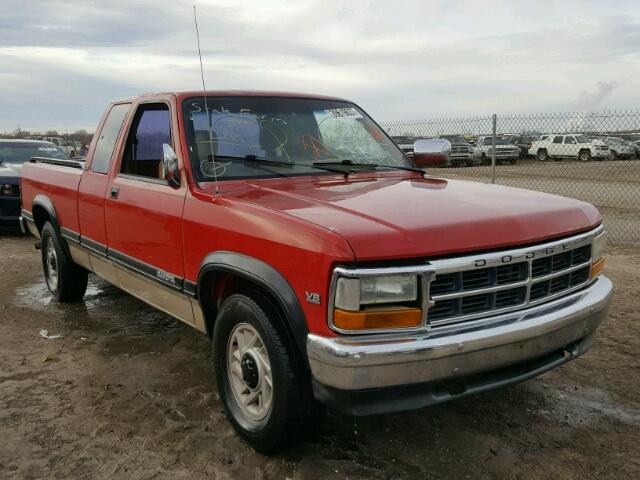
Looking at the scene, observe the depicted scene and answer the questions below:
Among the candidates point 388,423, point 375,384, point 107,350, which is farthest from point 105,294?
point 375,384

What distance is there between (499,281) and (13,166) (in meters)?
9.73

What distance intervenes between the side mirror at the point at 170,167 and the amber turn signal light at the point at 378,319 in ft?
4.93

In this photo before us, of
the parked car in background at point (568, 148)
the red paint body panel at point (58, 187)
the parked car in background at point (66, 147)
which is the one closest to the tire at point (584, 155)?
the parked car in background at point (568, 148)

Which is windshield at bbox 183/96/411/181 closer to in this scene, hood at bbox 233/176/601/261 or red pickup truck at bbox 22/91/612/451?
red pickup truck at bbox 22/91/612/451

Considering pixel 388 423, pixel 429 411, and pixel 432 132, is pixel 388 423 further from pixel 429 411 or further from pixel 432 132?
pixel 432 132

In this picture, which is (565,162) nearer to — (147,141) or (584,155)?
(584,155)

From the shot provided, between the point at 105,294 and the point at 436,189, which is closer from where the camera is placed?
the point at 436,189

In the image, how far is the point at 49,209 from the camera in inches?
220

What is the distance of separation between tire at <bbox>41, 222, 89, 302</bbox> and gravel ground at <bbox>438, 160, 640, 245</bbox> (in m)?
4.23

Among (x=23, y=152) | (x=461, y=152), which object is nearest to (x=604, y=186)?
(x=461, y=152)

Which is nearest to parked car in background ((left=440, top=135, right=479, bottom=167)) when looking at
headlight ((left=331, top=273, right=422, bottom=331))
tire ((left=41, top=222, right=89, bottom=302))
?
tire ((left=41, top=222, right=89, bottom=302))

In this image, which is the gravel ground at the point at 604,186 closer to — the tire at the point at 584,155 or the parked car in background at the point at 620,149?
the tire at the point at 584,155

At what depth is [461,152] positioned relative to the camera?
26781mm

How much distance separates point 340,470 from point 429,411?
0.83 metres
